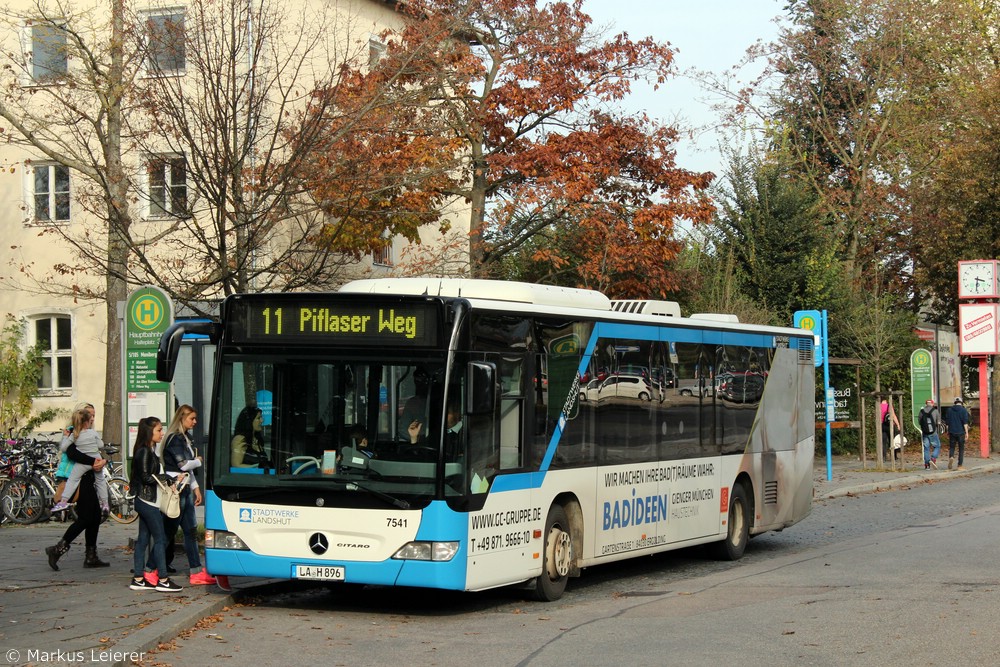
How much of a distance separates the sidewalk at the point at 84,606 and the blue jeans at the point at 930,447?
2203 cm

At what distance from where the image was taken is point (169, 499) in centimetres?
1232

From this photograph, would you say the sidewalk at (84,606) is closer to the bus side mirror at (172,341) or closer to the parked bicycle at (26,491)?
the parked bicycle at (26,491)

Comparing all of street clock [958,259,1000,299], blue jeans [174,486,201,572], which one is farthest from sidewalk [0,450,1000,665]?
street clock [958,259,1000,299]

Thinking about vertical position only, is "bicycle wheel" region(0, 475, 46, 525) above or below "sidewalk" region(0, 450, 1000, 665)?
above

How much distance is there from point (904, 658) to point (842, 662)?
0.43m

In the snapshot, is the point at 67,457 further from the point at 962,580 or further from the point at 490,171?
the point at 490,171

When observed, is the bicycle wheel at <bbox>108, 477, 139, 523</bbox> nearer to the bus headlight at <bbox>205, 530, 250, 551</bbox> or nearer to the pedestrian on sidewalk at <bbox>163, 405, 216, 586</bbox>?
the pedestrian on sidewalk at <bbox>163, 405, 216, 586</bbox>

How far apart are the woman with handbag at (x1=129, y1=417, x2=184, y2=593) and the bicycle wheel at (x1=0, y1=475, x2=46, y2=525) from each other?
7.91 meters

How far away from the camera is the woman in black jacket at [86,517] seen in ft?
45.1

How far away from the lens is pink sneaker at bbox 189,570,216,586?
1263 cm

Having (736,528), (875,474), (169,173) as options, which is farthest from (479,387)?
(875,474)

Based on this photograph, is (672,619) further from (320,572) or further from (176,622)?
(176,622)

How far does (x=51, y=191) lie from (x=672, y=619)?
22.7 meters

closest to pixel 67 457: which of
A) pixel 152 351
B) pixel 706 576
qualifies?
pixel 152 351
